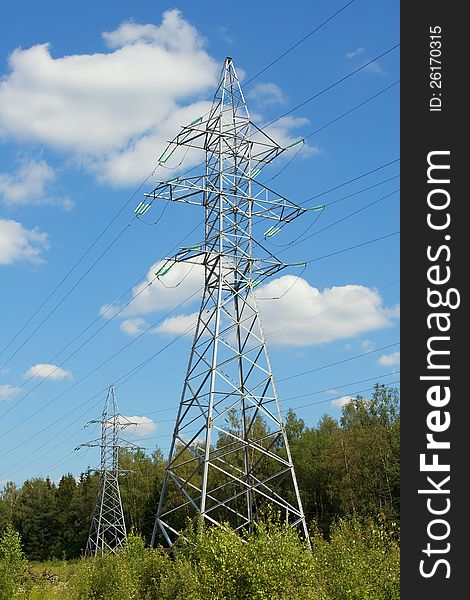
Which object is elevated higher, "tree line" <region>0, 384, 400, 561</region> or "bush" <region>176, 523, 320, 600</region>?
"tree line" <region>0, 384, 400, 561</region>

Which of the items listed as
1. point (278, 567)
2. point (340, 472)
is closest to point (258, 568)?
Answer: point (278, 567)

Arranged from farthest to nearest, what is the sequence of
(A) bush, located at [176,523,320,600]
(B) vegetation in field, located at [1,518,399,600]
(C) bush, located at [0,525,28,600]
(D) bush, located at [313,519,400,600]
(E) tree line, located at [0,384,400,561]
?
1. (E) tree line, located at [0,384,400,561]
2. (C) bush, located at [0,525,28,600]
3. (A) bush, located at [176,523,320,600]
4. (B) vegetation in field, located at [1,518,399,600]
5. (D) bush, located at [313,519,400,600]

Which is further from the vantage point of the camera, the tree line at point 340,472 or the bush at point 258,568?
the tree line at point 340,472

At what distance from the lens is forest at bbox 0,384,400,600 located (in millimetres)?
20463

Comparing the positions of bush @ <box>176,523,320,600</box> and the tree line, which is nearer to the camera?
bush @ <box>176,523,320,600</box>

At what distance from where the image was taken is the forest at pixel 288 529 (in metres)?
20.5

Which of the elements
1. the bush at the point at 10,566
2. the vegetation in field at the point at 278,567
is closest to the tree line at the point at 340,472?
the bush at the point at 10,566

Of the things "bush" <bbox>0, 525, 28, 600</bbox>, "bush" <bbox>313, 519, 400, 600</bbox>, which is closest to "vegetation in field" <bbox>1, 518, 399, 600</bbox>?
"bush" <bbox>313, 519, 400, 600</bbox>

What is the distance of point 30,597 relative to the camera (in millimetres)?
33062

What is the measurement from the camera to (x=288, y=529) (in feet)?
72.1

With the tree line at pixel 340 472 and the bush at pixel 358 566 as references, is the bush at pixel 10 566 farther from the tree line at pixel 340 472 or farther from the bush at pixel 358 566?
the bush at pixel 358 566

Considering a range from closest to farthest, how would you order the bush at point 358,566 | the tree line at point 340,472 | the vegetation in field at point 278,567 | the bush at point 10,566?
1. the bush at point 358,566
2. the vegetation in field at point 278,567
3. the bush at point 10,566
4. the tree line at point 340,472

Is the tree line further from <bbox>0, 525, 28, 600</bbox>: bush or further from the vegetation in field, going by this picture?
the vegetation in field


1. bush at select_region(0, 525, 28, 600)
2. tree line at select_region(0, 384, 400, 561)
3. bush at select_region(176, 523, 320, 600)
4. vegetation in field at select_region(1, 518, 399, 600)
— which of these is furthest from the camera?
tree line at select_region(0, 384, 400, 561)
